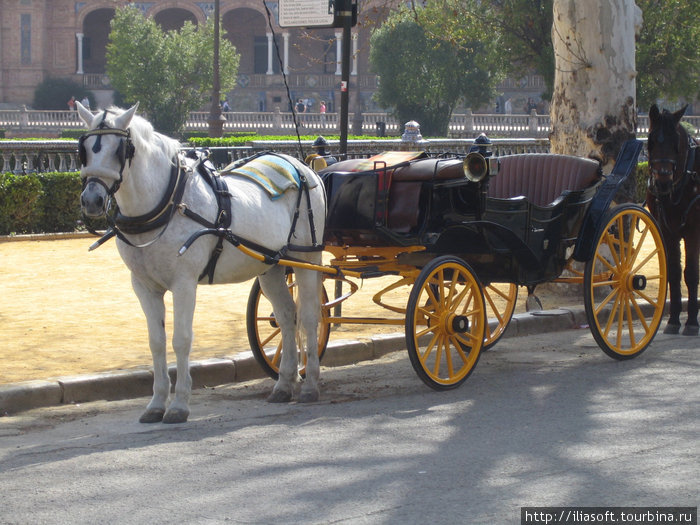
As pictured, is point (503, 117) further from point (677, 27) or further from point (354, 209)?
point (354, 209)

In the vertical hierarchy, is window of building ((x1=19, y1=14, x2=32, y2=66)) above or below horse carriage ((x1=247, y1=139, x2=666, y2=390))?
above

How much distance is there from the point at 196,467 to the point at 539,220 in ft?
11.7

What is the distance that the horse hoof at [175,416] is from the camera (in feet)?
20.4

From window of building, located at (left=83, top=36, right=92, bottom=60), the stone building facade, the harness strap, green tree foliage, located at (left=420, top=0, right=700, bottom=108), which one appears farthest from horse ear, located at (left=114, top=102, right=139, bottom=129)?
window of building, located at (left=83, top=36, right=92, bottom=60)

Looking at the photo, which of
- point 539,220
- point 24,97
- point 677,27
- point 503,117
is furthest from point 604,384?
point 24,97

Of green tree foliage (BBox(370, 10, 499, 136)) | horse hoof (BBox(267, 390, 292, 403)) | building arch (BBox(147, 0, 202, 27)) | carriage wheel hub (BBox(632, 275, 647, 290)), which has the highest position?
building arch (BBox(147, 0, 202, 27))

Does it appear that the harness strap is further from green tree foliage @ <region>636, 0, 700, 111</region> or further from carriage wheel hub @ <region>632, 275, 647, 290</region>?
green tree foliage @ <region>636, 0, 700, 111</region>

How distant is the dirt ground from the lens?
7906mm

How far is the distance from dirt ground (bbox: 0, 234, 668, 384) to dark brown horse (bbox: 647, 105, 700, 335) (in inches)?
63.9

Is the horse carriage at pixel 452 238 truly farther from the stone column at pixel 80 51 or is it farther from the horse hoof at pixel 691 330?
the stone column at pixel 80 51

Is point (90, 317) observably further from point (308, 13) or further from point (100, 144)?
point (100, 144)

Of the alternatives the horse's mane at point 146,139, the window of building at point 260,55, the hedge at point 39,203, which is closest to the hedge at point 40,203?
the hedge at point 39,203

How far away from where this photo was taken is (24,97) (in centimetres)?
6209

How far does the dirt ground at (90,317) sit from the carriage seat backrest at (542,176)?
5.24 ft
